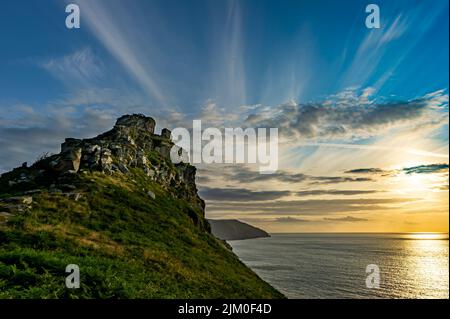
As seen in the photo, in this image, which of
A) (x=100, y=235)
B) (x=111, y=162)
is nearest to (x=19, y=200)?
(x=100, y=235)

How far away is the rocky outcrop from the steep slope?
20 centimetres

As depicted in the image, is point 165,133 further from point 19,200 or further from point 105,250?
point 105,250

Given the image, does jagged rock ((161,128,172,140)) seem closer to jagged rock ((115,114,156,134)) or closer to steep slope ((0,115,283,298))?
jagged rock ((115,114,156,134))

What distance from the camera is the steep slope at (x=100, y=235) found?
49.3ft

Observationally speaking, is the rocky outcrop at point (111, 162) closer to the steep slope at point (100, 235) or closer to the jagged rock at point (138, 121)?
the steep slope at point (100, 235)

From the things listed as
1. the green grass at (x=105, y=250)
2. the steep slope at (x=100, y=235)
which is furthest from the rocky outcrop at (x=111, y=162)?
the green grass at (x=105, y=250)

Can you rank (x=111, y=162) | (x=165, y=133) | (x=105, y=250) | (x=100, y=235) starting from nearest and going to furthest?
(x=105, y=250) < (x=100, y=235) < (x=111, y=162) < (x=165, y=133)

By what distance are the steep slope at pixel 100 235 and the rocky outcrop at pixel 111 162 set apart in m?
0.20

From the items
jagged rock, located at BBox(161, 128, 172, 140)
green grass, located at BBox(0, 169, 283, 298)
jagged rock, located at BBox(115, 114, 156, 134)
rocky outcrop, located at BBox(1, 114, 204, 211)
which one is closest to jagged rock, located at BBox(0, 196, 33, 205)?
green grass, located at BBox(0, 169, 283, 298)

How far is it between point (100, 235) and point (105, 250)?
4.40 meters

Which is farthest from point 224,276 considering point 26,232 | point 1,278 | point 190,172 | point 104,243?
point 190,172

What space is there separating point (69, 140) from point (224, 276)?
1598 inches

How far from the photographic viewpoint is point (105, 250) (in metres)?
24.3
